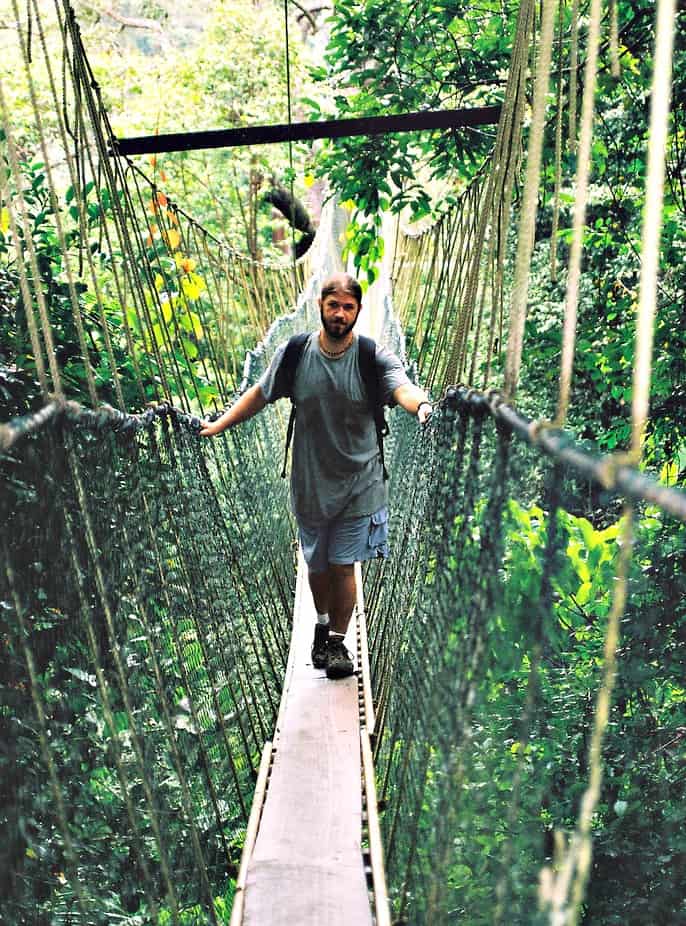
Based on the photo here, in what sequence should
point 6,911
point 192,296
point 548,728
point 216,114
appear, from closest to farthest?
point 6,911
point 548,728
point 192,296
point 216,114

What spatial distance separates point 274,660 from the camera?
259 centimetres

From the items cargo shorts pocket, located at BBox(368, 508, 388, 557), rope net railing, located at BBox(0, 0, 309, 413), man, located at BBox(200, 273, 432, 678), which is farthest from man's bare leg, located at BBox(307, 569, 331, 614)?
rope net railing, located at BBox(0, 0, 309, 413)

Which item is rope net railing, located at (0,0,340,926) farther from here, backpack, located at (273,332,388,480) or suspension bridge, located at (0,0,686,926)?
backpack, located at (273,332,388,480)

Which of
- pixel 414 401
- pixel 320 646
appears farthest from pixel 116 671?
pixel 320 646

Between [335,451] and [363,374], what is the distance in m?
0.19

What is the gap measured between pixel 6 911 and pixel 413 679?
728 millimetres

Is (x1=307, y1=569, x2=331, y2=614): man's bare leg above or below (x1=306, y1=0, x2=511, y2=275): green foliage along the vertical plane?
below

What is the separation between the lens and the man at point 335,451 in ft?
7.33

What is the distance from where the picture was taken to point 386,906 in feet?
4.74

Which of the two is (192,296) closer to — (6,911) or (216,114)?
(6,911)

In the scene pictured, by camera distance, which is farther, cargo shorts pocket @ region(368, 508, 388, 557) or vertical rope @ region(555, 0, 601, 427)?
cargo shorts pocket @ region(368, 508, 388, 557)

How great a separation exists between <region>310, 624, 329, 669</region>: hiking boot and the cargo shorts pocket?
24cm

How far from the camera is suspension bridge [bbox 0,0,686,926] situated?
3.71 ft

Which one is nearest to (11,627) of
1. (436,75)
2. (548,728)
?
(548,728)
